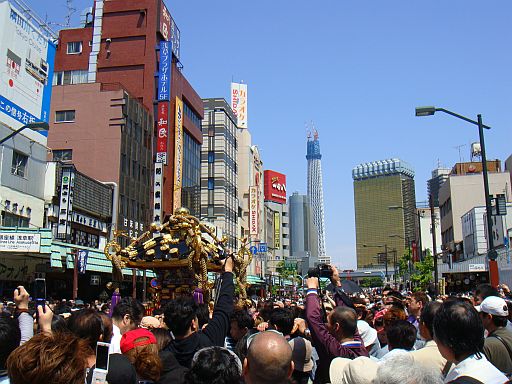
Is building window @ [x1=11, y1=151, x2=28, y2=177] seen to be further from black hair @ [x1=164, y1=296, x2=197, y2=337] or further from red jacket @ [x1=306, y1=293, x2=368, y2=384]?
red jacket @ [x1=306, y1=293, x2=368, y2=384]

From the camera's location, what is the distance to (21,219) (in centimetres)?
2919

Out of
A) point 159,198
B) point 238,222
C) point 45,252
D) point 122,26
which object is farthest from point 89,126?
point 238,222

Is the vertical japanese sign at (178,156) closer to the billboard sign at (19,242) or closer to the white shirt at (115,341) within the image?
the billboard sign at (19,242)

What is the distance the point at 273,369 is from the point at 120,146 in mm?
41239

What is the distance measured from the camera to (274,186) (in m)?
118

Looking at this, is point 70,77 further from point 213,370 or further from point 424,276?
point 213,370

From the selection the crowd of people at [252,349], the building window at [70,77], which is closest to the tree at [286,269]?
the building window at [70,77]

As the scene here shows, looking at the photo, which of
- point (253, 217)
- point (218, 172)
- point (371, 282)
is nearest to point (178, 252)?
point (218, 172)

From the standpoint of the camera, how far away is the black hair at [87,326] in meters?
4.56

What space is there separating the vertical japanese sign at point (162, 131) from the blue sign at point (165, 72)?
28.8 inches

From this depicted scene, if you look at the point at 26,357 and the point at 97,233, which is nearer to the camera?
the point at 26,357

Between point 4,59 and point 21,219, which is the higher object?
point 4,59

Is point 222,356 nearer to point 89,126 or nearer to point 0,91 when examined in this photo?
point 0,91

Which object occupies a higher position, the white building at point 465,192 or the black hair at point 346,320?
the white building at point 465,192
